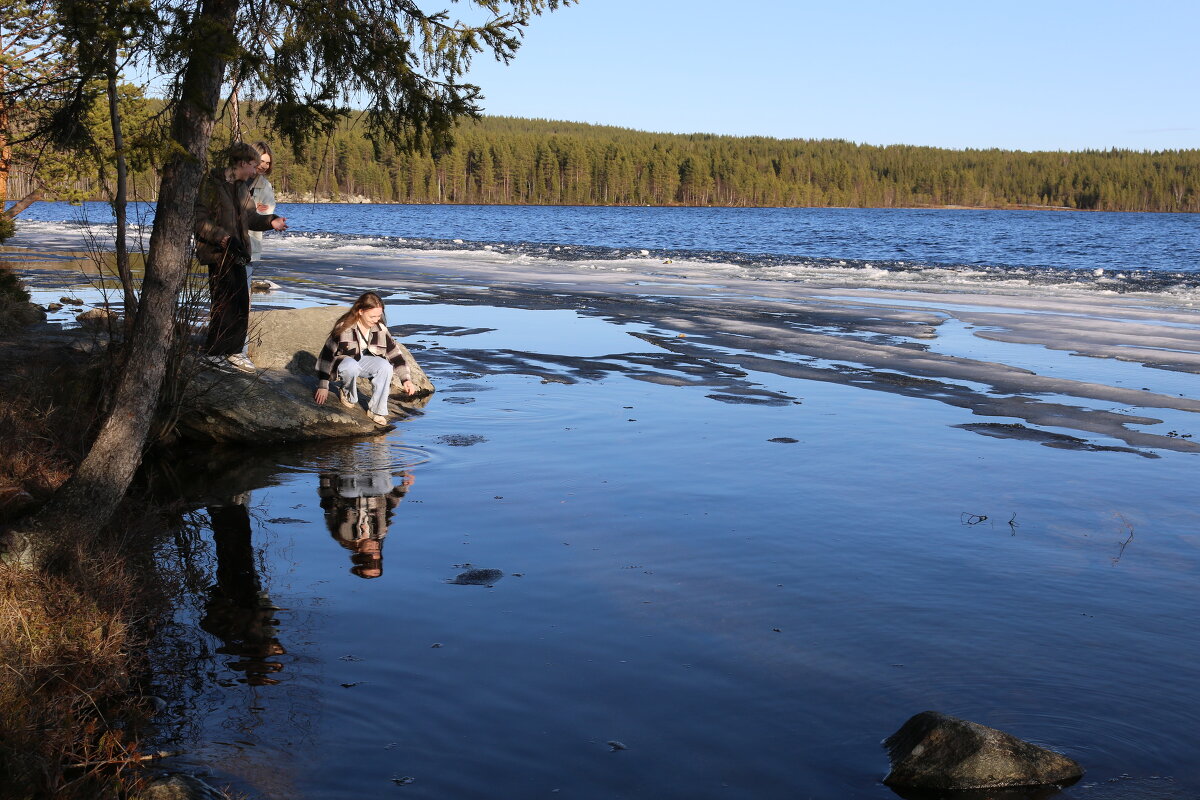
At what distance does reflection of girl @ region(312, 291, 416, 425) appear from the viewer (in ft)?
32.9

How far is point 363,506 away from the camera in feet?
24.8

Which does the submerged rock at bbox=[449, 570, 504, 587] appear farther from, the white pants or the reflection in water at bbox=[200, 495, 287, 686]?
the white pants

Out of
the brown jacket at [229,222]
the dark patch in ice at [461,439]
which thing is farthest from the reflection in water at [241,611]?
the brown jacket at [229,222]

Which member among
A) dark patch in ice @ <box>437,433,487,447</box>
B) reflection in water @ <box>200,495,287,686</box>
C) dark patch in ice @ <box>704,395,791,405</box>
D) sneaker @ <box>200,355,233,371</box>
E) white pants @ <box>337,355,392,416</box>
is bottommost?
reflection in water @ <box>200,495,287,686</box>

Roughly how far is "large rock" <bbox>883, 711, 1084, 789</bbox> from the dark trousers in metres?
6.63

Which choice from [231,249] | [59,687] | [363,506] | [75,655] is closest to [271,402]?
[231,249]

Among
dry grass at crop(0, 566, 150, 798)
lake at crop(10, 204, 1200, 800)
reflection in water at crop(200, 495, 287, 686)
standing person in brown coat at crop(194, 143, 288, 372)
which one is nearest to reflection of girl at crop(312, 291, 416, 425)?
lake at crop(10, 204, 1200, 800)

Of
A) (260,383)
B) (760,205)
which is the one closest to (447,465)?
(260,383)

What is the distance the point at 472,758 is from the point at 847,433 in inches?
263

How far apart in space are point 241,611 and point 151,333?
153 cm

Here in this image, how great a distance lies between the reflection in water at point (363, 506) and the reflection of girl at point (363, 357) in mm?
1151

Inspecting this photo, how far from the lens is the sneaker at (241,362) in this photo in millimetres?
9633

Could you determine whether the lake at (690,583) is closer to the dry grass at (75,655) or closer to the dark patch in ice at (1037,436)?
the dark patch in ice at (1037,436)

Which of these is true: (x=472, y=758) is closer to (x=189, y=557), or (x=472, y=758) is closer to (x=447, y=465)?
(x=189, y=557)
